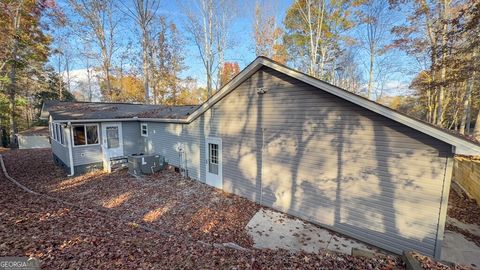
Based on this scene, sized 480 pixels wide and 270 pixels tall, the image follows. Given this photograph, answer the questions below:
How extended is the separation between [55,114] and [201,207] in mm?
9344

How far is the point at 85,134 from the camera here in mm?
11031

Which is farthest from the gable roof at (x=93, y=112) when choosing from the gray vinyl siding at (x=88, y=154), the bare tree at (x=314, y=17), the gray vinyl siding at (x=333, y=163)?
the bare tree at (x=314, y=17)

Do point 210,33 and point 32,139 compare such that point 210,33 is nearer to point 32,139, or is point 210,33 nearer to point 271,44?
point 271,44

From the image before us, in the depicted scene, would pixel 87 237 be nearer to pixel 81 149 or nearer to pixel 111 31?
pixel 81 149

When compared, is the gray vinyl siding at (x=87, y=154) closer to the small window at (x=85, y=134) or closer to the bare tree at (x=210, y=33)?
the small window at (x=85, y=134)

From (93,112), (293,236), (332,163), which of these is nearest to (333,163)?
(332,163)

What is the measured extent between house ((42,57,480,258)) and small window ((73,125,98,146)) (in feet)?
1.19

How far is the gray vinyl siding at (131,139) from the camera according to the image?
1234 centimetres

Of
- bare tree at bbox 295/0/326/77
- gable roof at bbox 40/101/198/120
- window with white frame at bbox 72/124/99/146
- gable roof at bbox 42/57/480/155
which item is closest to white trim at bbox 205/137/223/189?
gable roof at bbox 42/57/480/155

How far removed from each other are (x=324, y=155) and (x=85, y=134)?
11.9 meters

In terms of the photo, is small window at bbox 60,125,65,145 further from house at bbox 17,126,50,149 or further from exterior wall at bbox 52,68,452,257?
house at bbox 17,126,50,149

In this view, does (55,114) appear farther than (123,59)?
No

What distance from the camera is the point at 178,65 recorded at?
25672 mm

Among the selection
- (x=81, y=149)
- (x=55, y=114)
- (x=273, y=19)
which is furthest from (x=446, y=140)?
(x=273, y=19)
